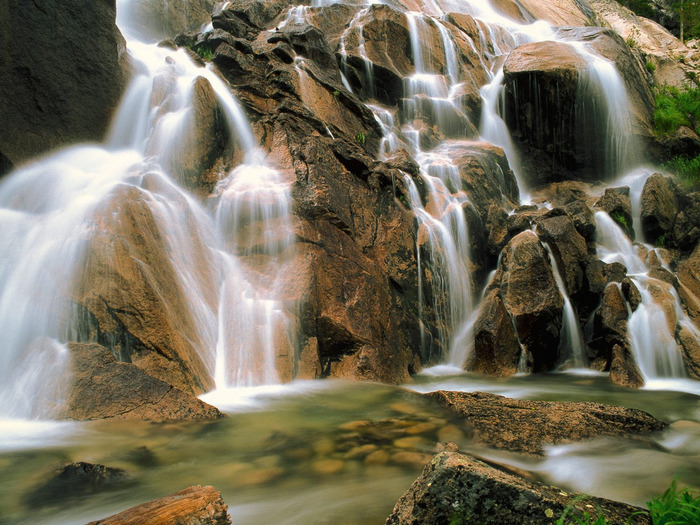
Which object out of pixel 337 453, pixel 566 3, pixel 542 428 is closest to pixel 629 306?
pixel 542 428

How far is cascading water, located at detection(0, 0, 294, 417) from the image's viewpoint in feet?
17.5

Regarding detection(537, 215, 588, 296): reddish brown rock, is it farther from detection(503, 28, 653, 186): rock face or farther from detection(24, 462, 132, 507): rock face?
detection(24, 462, 132, 507): rock face

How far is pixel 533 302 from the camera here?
883 centimetres

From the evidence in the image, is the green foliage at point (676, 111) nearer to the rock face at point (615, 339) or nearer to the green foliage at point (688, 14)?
the green foliage at point (688, 14)

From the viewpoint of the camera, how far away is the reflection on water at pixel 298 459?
3307 mm

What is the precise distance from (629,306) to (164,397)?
816 cm

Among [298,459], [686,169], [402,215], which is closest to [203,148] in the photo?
[402,215]

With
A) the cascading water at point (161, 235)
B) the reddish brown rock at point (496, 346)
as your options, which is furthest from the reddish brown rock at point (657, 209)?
the cascading water at point (161, 235)

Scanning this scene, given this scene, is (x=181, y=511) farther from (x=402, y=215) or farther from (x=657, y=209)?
(x=657, y=209)

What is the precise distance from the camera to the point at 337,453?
422 cm

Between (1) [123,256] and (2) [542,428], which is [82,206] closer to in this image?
(1) [123,256]

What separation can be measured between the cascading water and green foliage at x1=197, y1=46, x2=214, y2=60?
2.62 meters

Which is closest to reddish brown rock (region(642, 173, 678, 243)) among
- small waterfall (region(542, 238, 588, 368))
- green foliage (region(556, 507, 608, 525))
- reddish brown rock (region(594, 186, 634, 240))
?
reddish brown rock (region(594, 186, 634, 240))

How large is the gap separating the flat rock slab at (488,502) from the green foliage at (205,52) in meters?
12.6
